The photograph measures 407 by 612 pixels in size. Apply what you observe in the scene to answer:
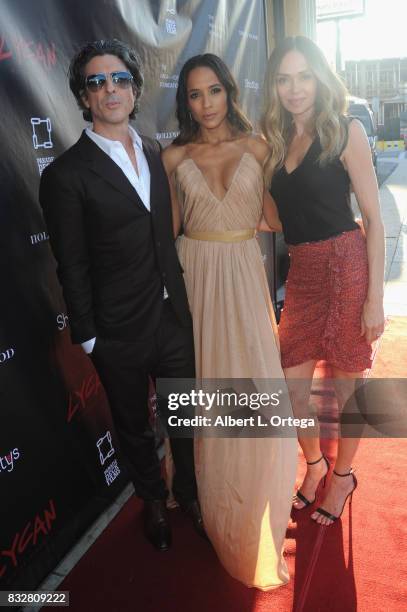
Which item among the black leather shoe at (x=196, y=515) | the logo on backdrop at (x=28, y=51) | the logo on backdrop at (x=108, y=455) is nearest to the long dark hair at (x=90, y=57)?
the logo on backdrop at (x=28, y=51)

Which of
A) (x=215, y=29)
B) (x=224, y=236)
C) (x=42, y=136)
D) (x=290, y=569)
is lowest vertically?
(x=290, y=569)

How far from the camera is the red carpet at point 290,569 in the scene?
1.89 meters

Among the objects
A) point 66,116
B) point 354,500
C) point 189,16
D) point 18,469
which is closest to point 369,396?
point 354,500

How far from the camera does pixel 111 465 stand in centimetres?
259

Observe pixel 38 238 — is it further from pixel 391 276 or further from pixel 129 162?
pixel 391 276

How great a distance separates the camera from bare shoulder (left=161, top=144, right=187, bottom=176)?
6.56 feet

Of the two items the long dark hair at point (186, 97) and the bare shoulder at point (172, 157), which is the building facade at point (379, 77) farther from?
the bare shoulder at point (172, 157)

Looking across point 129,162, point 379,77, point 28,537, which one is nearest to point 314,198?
point 129,162

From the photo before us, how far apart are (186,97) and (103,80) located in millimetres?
392

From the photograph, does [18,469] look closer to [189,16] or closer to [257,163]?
[257,163]

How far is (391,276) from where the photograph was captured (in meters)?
5.43

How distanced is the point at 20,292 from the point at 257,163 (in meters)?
1.03

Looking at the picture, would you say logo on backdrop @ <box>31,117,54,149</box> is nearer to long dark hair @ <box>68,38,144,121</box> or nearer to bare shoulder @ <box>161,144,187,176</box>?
long dark hair @ <box>68,38,144,121</box>

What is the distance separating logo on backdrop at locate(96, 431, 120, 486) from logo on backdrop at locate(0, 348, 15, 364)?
751mm
